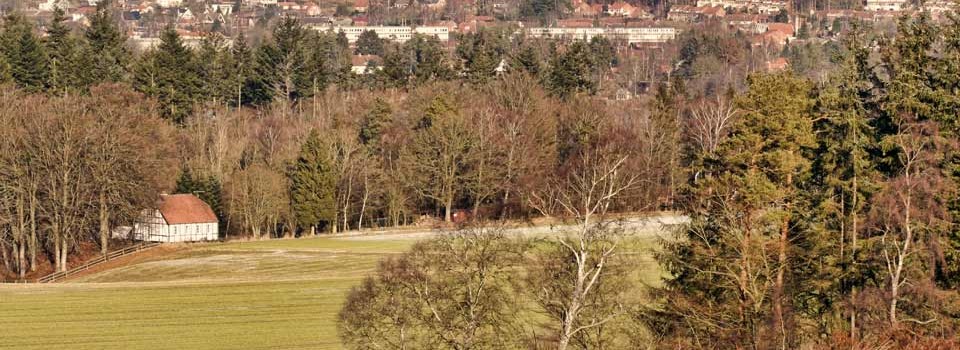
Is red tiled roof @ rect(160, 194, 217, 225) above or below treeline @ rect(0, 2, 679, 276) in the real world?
below

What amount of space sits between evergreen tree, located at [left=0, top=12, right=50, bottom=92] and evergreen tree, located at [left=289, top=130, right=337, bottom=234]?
2875 cm

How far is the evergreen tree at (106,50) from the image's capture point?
119 m

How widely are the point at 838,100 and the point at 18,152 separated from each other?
143 ft

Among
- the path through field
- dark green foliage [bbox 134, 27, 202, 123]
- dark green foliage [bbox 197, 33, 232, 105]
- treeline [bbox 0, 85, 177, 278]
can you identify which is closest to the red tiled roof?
treeline [bbox 0, 85, 177, 278]

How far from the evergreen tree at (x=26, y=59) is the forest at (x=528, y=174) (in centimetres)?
21

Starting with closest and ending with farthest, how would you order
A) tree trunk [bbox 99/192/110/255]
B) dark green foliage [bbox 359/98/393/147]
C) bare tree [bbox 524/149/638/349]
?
bare tree [bbox 524/149/638/349]
tree trunk [bbox 99/192/110/255]
dark green foliage [bbox 359/98/393/147]

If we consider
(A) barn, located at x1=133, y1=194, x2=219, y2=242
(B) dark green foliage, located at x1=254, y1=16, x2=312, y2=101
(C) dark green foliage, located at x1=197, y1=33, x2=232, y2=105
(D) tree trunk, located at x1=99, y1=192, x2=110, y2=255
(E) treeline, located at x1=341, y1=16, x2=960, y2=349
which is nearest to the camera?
(E) treeline, located at x1=341, y1=16, x2=960, y2=349

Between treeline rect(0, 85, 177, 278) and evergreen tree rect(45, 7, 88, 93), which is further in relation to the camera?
evergreen tree rect(45, 7, 88, 93)

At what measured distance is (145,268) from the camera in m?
73.1

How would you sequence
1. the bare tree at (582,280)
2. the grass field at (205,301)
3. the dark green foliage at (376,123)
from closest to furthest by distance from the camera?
1. the bare tree at (582,280)
2. the grass field at (205,301)
3. the dark green foliage at (376,123)

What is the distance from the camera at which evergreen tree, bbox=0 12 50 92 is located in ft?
367

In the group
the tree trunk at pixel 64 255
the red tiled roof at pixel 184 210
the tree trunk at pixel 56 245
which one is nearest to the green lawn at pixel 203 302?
the tree trunk at pixel 64 255

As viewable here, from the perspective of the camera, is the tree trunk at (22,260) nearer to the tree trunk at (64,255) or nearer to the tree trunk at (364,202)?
the tree trunk at (64,255)

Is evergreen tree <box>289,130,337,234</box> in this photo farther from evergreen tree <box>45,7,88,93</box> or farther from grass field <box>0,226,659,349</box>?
evergreen tree <box>45,7,88,93</box>
